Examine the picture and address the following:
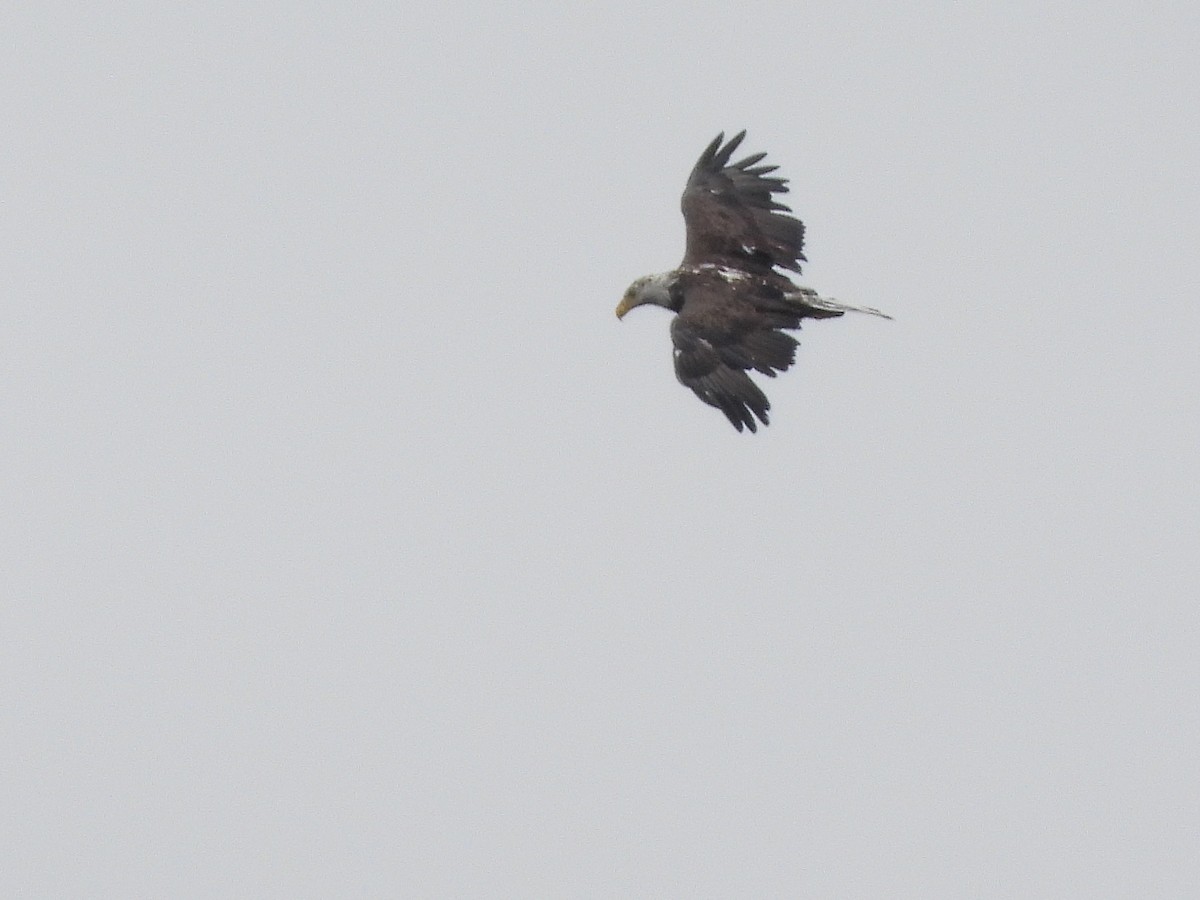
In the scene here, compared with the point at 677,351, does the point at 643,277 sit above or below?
above

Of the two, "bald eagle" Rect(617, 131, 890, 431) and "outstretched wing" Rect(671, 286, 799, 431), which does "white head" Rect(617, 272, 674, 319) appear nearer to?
"bald eagle" Rect(617, 131, 890, 431)

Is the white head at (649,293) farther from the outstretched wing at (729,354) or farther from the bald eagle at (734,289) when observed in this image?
the outstretched wing at (729,354)

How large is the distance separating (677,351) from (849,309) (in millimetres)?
1924

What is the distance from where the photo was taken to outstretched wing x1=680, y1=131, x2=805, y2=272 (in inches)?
886

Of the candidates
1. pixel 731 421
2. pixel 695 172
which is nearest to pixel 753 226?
pixel 695 172

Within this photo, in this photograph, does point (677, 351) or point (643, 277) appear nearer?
point (677, 351)

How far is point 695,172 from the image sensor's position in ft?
75.5

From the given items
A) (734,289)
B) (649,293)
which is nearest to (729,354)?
(734,289)

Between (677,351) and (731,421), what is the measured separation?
3.63 ft

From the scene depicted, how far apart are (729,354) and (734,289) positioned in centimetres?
95

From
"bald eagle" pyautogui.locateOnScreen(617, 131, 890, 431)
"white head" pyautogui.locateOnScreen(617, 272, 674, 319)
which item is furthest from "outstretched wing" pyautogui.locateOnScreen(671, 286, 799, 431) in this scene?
"white head" pyautogui.locateOnScreen(617, 272, 674, 319)

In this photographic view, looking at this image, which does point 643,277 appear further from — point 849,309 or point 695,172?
point 849,309

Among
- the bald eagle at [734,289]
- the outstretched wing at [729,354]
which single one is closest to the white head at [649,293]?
the bald eagle at [734,289]

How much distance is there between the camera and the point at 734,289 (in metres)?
22.2
